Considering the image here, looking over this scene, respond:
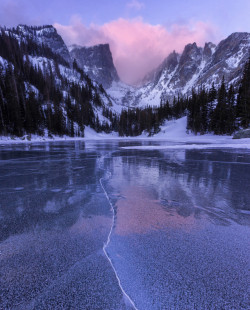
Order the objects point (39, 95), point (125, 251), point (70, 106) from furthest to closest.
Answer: point (70, 106) < point (39, 95) < point (125, 251)

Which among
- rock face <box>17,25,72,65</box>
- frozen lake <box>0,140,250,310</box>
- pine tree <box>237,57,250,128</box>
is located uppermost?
rock face <box>17,25,72,65</box>

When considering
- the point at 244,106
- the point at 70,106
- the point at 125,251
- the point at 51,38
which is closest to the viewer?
the point at 125,251

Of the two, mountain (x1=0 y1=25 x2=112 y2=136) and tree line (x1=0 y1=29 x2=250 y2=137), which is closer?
tree line (x1=0 y1=29 x2=250 y2=137)

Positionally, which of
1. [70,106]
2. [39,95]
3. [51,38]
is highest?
[51,38]

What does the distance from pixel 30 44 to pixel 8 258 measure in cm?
14225

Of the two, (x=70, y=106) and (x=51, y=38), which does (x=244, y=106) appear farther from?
(x=51, y=38)

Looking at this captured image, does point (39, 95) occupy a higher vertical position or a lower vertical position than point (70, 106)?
higher

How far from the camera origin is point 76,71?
12419cm

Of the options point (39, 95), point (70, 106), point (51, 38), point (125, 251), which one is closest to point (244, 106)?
point (125, 251)

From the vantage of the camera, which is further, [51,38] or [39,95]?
[51,38]

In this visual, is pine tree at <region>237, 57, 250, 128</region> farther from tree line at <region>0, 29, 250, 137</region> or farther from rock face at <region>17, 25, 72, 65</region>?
rock face at <region>17, 25, 72, 65</region>

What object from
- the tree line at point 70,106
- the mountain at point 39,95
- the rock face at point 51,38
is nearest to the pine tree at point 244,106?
the tree line at point 70,106

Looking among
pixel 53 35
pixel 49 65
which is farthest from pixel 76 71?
pixel 53 35

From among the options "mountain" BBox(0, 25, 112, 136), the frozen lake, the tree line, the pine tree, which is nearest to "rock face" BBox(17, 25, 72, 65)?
"mountain" BBox(0, 25, 112, 136)
